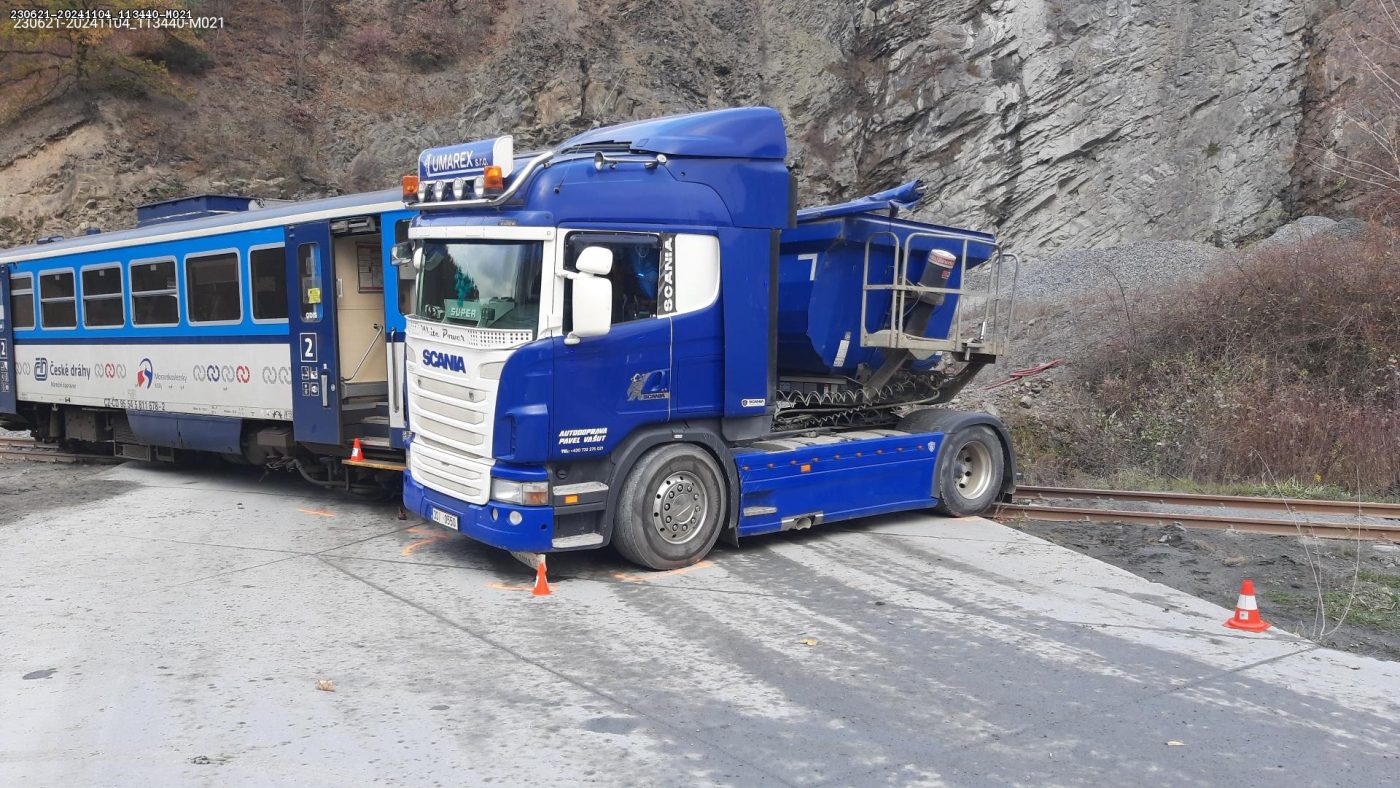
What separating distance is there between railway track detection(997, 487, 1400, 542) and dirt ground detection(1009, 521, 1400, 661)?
0.32 metres

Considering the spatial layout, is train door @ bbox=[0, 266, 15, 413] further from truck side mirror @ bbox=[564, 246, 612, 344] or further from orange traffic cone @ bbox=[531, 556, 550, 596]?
truck side mirror @ bbox=[564, 246, 612, 344]

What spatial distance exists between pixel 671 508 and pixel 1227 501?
6.43 metres

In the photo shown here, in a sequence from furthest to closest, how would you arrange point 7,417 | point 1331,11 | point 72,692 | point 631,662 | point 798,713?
point 1331,11
point 7,417
point 631,662
point 72,692
point 798,713

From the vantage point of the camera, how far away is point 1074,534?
9.41m

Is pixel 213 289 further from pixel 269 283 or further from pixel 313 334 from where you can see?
pixel 313 334

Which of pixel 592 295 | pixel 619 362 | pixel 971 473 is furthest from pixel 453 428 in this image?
pixel 971 473

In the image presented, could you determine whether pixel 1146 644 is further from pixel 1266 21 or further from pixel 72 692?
pixel 1266 21

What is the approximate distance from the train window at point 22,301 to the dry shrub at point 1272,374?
15440 mm

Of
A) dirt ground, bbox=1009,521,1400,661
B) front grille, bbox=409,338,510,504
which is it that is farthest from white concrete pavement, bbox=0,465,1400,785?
front grille, bbox=409,338,510,504

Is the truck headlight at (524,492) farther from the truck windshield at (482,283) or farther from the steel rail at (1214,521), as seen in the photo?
the steel rail at (1214,521)

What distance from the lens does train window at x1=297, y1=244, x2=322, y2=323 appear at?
1038 cm

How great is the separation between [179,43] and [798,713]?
103 feet

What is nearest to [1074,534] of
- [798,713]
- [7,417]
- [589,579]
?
[589,579]

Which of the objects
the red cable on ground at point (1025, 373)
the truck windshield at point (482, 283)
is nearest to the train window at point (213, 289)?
the truck windshield at point (482, 283)
